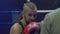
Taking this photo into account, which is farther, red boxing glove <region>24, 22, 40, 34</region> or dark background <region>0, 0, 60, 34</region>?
dark background <region>0, 0, 60, 34</region>

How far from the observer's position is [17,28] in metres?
2.07

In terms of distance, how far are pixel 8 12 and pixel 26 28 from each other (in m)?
1.76

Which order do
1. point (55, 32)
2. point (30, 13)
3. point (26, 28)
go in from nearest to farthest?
point (55, 32)
point (30, 13)
point (26, 28)

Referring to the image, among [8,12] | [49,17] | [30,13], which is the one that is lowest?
[8,12]

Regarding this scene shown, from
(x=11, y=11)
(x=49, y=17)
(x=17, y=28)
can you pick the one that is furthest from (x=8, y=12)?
(x=49, y=17)

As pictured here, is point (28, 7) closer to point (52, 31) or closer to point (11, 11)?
point (52, 31)

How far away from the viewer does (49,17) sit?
0.89 meters

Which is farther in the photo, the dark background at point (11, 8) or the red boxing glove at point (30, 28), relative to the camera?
the dark background at point (11, 8)

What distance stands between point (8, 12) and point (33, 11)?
1.88 metres

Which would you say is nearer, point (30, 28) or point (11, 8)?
point (30, 28)

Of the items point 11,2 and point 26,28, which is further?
point 11,2

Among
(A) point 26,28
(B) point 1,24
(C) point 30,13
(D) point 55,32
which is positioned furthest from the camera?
(B) point 1,24

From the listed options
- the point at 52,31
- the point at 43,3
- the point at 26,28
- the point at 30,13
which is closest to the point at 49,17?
the point at 52,31

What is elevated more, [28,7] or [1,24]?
[28,7]
